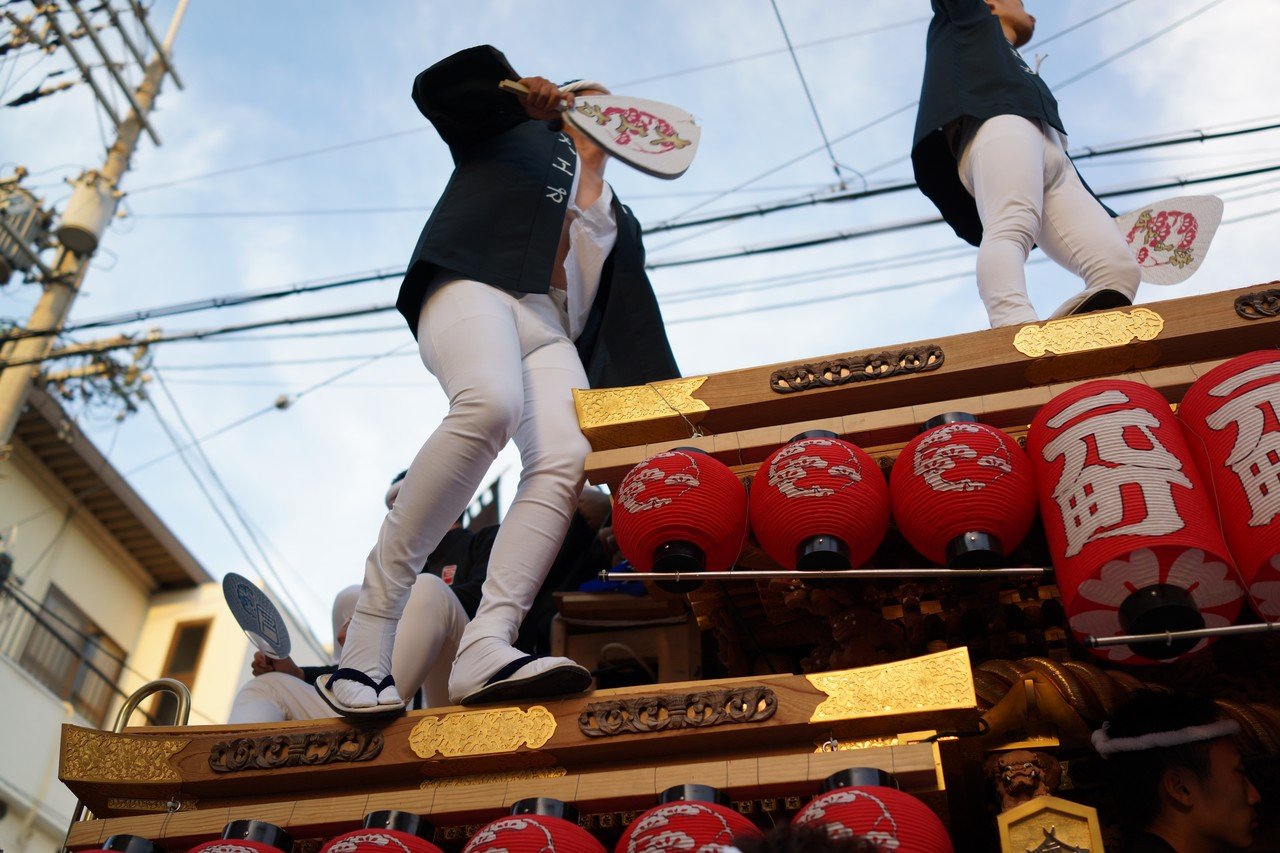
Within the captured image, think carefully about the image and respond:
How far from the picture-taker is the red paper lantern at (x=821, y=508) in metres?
4.04

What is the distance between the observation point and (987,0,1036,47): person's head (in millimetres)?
6234

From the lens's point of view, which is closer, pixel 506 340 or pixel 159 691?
pixel 159 691

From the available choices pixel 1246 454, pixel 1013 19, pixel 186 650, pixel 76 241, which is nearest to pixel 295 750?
pixel 1246 454

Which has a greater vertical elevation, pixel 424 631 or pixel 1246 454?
pixel 424 631

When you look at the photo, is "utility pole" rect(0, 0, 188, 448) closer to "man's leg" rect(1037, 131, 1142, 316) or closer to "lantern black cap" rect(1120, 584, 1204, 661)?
"man's leg" rect(1037, 131, 1142, 316)

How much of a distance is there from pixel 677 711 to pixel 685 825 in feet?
2.09

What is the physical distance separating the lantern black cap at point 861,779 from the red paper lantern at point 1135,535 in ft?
2.19

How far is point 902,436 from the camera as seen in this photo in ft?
15.0

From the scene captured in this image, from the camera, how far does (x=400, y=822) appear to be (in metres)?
3.71

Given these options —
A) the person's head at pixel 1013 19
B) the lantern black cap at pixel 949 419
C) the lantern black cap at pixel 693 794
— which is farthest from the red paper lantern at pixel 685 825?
the person's head at pixel 1013 19

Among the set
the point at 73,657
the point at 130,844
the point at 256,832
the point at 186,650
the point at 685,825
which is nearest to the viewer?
the point at 685,825

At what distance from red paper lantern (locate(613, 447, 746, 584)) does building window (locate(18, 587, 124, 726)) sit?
1212 cm

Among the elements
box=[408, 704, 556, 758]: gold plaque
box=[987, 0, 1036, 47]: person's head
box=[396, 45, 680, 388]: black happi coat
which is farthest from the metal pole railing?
box=[987, 0, 1036, 47]: person's head

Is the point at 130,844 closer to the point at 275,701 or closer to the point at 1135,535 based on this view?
the point at 275,701
